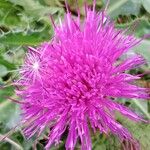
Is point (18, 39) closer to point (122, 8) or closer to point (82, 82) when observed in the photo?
point (82, 82)

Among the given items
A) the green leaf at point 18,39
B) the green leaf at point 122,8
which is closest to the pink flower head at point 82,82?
the green leaf at point 18,39

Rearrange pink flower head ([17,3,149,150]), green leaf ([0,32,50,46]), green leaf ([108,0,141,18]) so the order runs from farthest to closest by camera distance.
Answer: green leaf ([108,0,141,18])
green leaf ([0,32,50,46])
pink flower head ([17,3,149,150])

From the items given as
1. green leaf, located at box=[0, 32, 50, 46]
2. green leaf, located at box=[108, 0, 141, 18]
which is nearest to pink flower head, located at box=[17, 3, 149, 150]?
green leaf, located at box=[0, 32, 50, 46]

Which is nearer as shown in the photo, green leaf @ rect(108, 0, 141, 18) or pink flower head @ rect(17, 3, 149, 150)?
pink flower head @ rect(17, 3, 149, 150)

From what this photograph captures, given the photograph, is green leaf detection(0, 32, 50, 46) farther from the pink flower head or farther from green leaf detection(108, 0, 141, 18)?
green leaf detection(108, 0, 141, 18)

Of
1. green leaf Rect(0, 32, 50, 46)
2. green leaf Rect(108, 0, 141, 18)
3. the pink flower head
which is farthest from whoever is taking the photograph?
green leaf Rect(108, 0, 141, 18)

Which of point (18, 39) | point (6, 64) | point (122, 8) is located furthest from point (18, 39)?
point (122, 8)

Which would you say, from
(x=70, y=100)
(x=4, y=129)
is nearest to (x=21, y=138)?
(x=4, y=129)
